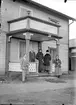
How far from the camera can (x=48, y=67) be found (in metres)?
12.9

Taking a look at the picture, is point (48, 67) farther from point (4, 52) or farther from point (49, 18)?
point (49, 18)

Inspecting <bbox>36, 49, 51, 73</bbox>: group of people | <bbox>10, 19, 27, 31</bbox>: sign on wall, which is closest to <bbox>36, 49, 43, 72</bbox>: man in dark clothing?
<bbox>36, 49, 51, 73</bbox>: group of people

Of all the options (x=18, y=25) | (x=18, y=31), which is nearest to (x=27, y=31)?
(x=18, y=31)

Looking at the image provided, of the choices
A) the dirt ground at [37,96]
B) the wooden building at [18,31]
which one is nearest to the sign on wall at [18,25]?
the wooden building at [18,31]

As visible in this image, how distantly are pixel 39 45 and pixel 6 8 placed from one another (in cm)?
419

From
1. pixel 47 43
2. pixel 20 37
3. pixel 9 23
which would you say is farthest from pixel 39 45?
pixel 9 23

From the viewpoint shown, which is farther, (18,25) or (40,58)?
(40,58)

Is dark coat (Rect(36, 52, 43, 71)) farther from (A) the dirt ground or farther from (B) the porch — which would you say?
(A) the dirt ground

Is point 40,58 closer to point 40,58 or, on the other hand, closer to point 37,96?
point 40,58

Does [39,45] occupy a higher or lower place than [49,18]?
lower

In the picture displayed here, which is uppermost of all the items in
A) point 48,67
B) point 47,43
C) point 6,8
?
point 6,8

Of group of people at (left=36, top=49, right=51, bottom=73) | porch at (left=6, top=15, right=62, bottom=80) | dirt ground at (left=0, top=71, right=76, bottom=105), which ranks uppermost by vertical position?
porch at (left=6, top=15, right=62, bottom=80)

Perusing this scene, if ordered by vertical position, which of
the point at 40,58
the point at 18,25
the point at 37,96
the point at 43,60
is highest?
the point at 18,25

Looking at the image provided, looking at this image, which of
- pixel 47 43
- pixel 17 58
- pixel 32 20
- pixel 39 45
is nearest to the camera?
pixel 32 20
